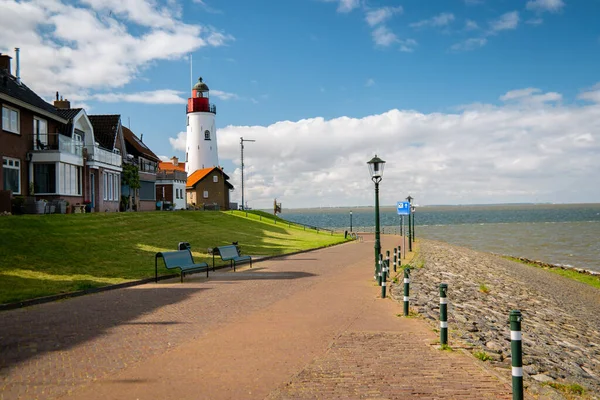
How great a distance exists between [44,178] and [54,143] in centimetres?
236

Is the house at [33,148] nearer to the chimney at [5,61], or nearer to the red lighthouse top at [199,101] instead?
the chimney at [5,61]

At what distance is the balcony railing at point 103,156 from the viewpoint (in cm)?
3498

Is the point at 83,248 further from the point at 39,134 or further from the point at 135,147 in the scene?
the point at 135,147

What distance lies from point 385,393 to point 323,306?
600 centimetres

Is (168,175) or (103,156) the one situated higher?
(103,156)

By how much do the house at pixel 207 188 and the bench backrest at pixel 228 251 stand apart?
42233mm

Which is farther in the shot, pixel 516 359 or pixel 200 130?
pixel 200 130

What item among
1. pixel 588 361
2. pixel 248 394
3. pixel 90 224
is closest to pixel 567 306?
pixel 588 361

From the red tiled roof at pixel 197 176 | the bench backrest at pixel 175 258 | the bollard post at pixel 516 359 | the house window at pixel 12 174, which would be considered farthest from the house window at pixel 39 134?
the red tiled roof at pixel 197 176

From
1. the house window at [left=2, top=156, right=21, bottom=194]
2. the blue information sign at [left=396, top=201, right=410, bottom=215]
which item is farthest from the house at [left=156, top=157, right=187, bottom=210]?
the blue information sign at [left=396, top=201, right=410, bottom=215]

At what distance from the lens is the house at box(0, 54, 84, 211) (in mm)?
26719

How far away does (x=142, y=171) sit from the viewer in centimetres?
4828

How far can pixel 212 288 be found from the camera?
594 inches

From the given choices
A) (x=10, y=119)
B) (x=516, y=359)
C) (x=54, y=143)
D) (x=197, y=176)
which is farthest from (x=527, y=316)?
(x=197, y=176)
